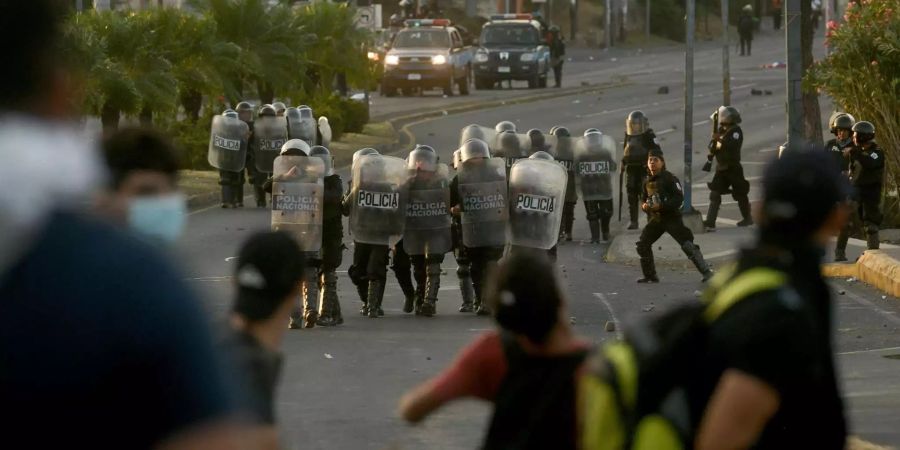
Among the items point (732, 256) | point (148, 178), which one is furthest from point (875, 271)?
point (148, 178)

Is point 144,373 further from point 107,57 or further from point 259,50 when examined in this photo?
point 259,50

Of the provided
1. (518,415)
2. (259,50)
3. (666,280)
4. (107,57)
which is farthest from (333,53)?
(518,415)

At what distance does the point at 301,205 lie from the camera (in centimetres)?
1527

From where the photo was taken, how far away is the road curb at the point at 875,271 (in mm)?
16875

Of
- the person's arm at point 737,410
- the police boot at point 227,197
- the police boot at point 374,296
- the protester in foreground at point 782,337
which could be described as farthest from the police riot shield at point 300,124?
the person's arm at point 737,410

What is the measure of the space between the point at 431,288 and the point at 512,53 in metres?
38.5

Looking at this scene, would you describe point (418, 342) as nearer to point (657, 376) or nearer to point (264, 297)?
point (264, 297)

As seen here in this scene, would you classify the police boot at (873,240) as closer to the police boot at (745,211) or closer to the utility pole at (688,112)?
the police boot at (745,211)

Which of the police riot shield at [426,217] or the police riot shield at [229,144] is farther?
the police riot shield at [229,144]

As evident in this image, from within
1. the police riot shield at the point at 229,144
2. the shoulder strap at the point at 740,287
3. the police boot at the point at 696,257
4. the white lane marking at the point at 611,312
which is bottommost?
the white lane marking at the point at 611,312

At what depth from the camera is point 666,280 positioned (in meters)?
18.8

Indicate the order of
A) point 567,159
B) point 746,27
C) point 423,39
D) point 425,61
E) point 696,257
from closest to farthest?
point 696,257 → point 567,159 → point 425,61 → point 423,39 → point 746,27

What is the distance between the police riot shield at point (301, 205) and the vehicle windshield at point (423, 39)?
3581cm

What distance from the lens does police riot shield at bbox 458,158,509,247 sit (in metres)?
16.2
